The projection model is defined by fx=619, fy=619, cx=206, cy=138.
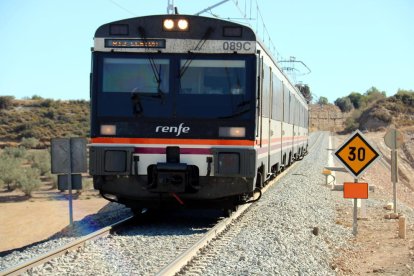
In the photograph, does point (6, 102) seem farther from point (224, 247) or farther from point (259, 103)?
point (224, 247)

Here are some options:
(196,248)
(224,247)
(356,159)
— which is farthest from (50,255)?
(356,159)

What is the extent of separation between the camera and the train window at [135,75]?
10.7 meters

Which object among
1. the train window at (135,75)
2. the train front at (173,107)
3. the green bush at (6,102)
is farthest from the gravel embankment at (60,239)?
the green bush at (6,102)

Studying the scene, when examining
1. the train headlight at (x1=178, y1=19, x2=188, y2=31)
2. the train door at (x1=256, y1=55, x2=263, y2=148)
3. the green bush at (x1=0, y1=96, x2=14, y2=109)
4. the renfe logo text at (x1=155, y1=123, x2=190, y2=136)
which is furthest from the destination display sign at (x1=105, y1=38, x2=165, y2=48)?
the green bush at (x1=0, y1=96, x2=14, y2=109)

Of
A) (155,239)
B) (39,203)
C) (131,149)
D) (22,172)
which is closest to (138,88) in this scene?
(131,149)

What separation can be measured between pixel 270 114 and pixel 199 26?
3251mm

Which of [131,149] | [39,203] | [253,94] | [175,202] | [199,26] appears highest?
[199,26]

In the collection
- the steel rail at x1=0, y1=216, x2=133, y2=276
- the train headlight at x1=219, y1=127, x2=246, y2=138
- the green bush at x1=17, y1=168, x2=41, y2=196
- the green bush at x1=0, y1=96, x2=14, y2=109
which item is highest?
the green bush at x1=0, y1=96, x2=14, y2=109

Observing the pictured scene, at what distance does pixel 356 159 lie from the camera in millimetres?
11516

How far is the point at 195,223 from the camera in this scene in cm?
1166

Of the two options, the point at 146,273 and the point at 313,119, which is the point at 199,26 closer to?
the point at 146,273

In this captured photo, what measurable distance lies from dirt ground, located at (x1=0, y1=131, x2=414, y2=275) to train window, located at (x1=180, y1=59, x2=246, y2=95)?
3324 mm

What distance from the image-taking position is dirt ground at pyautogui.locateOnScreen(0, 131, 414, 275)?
954cm

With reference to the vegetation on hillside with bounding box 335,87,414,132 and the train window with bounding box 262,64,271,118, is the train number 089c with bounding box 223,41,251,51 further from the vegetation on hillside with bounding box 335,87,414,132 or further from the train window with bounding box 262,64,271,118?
the vegetation on hillside with bounding box 335,87,414,132
